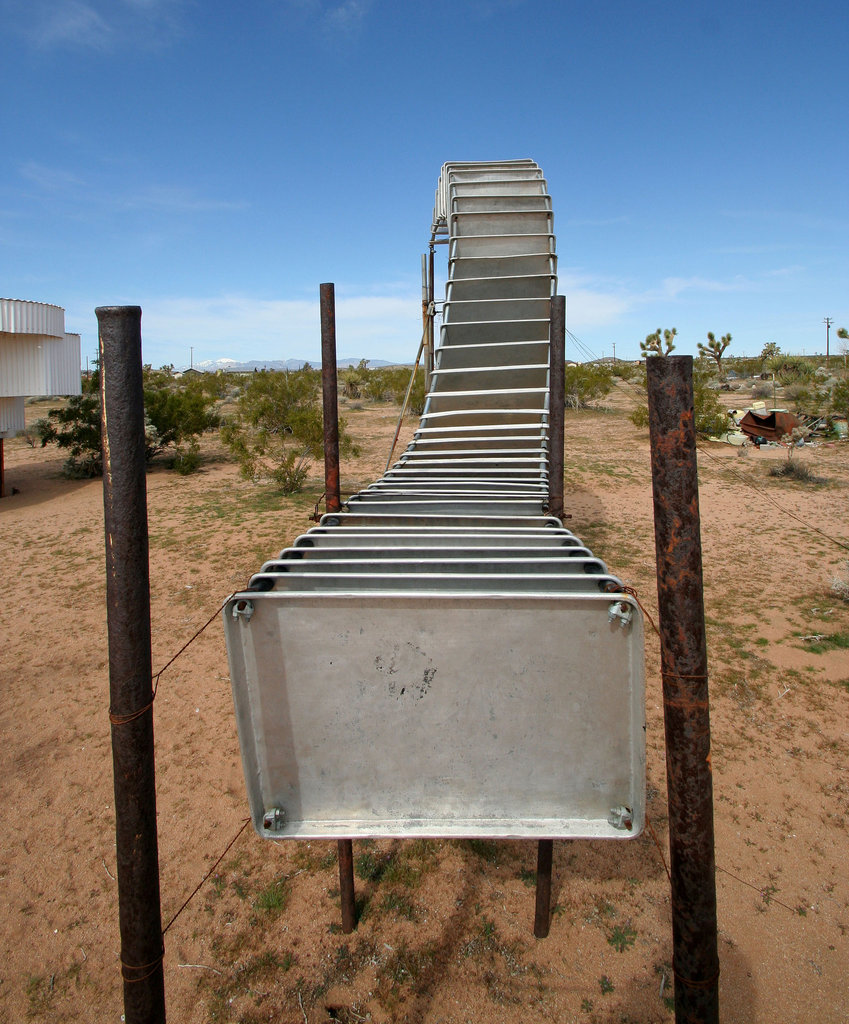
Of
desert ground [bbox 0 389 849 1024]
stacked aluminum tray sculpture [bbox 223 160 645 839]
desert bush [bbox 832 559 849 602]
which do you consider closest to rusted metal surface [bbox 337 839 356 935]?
desert ground [bbox 0 389 849 1024]

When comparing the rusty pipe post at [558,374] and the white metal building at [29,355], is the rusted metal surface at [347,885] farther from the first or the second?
the white metal building at [29,355]

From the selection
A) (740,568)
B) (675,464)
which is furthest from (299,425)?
(675,464)

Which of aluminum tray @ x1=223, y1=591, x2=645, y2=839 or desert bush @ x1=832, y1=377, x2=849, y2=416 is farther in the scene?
desert bush @ x1=832, y1=377, x2=849, y2=416

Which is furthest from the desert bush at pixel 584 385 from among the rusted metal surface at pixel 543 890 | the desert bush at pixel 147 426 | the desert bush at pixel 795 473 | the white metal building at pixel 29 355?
the rusted metal surface at pixel 543 890

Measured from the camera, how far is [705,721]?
1.90m

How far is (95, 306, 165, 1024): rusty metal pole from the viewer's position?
1958mm

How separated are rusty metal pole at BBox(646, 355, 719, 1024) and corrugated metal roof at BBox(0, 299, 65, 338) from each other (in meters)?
12.1

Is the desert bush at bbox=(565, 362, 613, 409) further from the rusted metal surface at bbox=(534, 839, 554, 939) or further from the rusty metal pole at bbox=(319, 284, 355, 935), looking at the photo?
the rusted metal surface at bbox=(534, 839, 554, 939)

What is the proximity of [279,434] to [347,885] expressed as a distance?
14.6 metres

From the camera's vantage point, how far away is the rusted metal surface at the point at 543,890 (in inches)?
123

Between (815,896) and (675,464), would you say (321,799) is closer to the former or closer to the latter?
(675,464)

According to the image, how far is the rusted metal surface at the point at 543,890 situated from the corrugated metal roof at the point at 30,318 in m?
11.7

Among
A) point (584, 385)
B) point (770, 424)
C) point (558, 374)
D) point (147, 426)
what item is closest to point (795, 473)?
point (770, 424)

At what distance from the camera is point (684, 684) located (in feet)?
6.26
